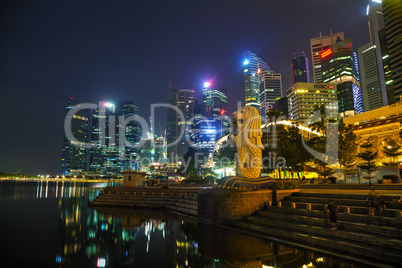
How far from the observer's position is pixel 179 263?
7699mm

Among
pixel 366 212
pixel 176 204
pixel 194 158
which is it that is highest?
pixel 194 158

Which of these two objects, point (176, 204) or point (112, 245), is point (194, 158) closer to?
point (176, 204)

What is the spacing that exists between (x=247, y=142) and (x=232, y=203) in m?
3.66

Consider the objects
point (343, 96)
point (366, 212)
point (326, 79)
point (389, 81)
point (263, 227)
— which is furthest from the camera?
point (326, 79)

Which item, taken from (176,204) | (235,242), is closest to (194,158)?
(176,204)

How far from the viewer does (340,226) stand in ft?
29.1

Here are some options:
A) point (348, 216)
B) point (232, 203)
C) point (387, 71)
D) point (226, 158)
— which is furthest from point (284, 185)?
point (387, 71)

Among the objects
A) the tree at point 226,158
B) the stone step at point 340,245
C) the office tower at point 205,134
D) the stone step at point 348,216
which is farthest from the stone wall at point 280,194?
the office tower at point 205,134

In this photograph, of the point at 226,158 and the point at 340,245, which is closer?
the point at 340,245

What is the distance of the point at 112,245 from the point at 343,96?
606ft

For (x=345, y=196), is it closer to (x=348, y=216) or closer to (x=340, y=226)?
(x=348, y=216)

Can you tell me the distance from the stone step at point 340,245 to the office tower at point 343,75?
172324mm

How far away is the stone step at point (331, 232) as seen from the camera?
Answer: 7091 millimetres

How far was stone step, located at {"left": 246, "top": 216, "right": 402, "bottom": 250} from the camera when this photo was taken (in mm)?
7091
